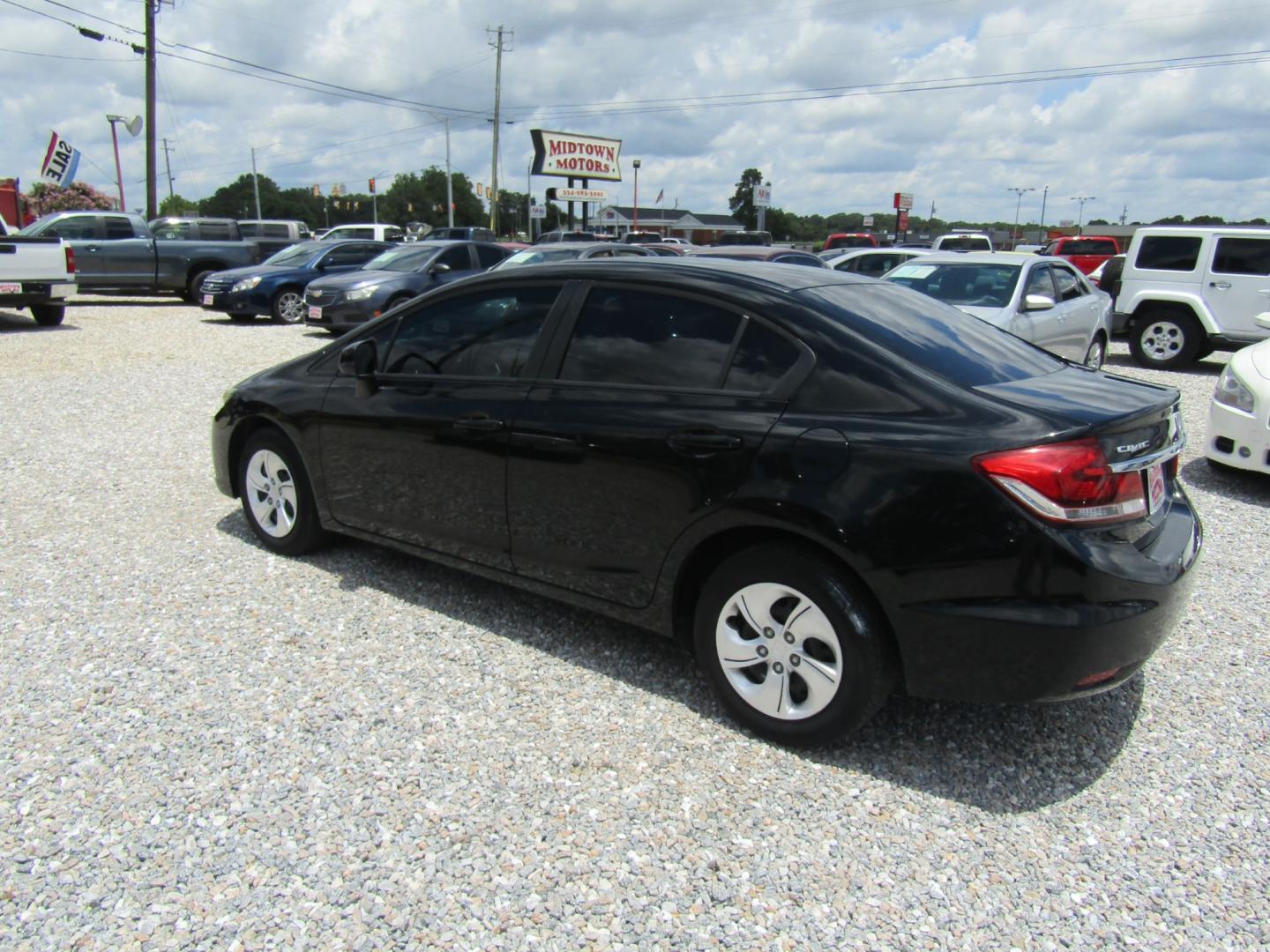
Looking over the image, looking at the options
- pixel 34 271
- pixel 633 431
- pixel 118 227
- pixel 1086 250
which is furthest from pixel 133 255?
pixel 1086 250

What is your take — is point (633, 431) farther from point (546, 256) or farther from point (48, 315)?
point (48, 315)

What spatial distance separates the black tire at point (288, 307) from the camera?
16391 millimetres

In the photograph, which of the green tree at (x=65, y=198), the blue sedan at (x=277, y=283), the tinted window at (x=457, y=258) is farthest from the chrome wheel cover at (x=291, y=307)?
the green tree at (x=65, y=198)

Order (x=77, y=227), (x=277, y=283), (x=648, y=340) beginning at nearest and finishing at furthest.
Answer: (x=648, y=340) < (x=277, y=283) < (x=77, y=227)

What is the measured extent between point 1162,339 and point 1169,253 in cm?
117

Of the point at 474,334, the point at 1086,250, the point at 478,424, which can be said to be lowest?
the point at 478,424

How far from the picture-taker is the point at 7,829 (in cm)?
268

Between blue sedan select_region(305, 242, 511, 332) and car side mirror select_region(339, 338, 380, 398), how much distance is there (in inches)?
358

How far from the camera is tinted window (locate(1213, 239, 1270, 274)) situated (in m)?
11.8

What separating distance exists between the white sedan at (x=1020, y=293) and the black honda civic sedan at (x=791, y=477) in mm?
5557

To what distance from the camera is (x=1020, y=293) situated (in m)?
8.95

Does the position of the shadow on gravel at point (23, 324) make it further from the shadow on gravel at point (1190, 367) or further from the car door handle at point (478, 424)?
the shadow on gravel at point (1190, 367)

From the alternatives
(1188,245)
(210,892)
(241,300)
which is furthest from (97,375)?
(1188,245)

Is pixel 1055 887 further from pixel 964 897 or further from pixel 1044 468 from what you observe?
pixel 1044 468
